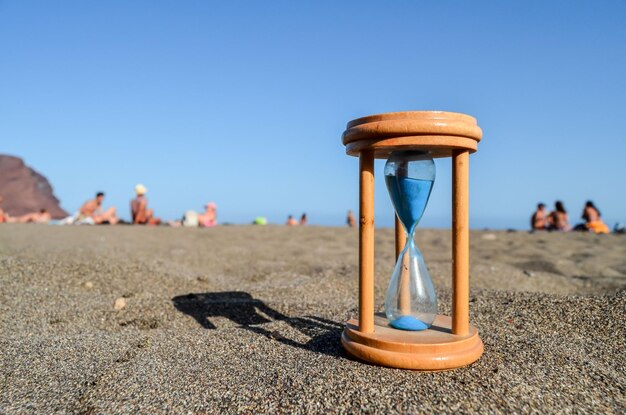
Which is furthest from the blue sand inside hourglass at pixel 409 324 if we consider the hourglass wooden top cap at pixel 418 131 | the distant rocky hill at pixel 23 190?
the distant rocky hill at pixel 23 190

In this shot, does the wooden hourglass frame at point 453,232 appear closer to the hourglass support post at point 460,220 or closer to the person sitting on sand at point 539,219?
the hourglass support post at point 460,220

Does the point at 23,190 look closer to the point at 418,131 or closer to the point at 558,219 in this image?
the point at 558,219

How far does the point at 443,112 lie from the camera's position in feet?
8.20

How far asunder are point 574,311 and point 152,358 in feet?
9.45

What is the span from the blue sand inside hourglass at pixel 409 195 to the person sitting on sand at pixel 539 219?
12.0m

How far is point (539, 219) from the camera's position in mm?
13602

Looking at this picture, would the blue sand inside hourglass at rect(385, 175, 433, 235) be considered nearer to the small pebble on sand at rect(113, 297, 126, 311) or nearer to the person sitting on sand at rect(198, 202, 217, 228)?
the small pebble on sand at rect(113, 297, 126, 311)

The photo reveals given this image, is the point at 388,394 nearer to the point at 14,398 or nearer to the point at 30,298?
the point at 14,398

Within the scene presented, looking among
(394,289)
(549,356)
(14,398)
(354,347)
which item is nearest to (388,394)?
(354,347)

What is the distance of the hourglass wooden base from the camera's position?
246 cm

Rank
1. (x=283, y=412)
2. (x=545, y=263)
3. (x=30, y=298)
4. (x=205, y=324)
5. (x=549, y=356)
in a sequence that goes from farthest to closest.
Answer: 1. (x=545, y=263)
2. (x=30, y=298)
3. (x=205, y=324)
4. (x=549, y=356)
5. (x=283, y=412)

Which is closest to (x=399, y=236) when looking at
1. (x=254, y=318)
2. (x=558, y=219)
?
(x=254, y=318)

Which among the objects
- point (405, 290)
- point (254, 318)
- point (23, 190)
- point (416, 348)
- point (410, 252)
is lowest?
point (254, 318)

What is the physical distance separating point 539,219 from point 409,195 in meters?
12.3
